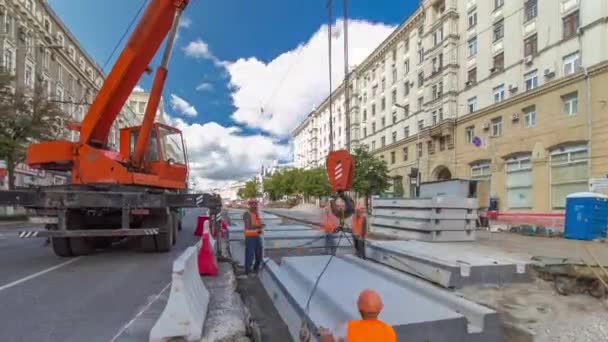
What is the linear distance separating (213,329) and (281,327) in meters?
0.82

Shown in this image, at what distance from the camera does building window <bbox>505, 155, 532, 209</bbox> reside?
24.2m

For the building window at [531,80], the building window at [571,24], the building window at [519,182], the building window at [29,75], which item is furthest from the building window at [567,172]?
the building window at [29,75]

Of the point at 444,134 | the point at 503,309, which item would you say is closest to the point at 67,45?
the point at 444,134

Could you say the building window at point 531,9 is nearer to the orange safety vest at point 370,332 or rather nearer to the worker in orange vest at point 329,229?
the worker in orange vest at point 329,229

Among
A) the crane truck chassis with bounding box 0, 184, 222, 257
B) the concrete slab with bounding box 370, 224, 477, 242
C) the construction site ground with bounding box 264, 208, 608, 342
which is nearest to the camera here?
the construction site ground with bounding box 264, 208, 608, 342

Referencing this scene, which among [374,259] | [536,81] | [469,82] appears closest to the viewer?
[374,259]

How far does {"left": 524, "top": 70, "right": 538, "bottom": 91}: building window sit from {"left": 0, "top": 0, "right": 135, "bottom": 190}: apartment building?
85.6ft

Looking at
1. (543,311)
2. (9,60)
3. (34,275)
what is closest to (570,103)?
(543,311)

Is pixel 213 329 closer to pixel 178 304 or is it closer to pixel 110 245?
pixel 178 304

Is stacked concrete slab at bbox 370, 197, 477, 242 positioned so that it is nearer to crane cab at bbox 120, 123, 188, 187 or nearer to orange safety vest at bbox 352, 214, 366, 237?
orange safety vest at bbox 352, 214, 366, 237

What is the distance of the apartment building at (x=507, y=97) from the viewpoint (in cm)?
2059

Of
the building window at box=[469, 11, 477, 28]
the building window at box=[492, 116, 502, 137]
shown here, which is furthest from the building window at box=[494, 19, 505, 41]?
the building window at box=[492, 116, 502, 137]

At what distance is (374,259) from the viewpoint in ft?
27.6

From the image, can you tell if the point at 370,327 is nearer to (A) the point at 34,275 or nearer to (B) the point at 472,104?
(A) the point at 34,275
